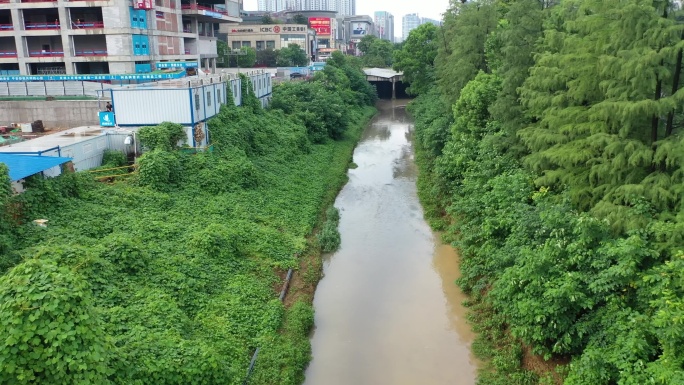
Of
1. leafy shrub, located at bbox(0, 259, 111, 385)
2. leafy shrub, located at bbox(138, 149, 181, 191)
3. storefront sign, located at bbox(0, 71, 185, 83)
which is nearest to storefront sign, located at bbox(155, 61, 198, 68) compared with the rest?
storefront sign, located at bbox(0, 71, 185, 83)

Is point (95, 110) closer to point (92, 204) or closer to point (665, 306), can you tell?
point (92, 204)

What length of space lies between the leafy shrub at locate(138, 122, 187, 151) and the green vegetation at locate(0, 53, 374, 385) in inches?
2.2

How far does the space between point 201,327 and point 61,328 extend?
5650mm

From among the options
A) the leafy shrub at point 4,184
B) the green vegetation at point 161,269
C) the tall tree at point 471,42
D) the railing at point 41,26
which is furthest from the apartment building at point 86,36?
the leafy shrub at point 4,184

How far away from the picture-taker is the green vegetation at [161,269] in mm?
8688

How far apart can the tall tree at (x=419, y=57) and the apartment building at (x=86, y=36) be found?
25.1 m

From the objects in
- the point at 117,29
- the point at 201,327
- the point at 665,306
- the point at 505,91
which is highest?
the point at 117,29

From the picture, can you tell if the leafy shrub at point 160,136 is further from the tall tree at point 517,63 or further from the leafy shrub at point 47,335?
the leafy shrub at point 47,335

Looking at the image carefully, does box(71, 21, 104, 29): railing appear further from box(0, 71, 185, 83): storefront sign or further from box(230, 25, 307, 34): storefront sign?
box(230, 25, 307, 34): storefront sign

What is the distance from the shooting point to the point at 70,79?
36.0 meters

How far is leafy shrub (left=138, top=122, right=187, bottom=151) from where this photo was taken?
2322 centimetres

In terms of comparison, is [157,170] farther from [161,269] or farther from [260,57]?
[260,57]

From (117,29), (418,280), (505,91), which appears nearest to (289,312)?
(418,280)

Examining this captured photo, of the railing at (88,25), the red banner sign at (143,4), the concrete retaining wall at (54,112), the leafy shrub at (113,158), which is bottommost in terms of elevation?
the leafy shrub at (113,158)
